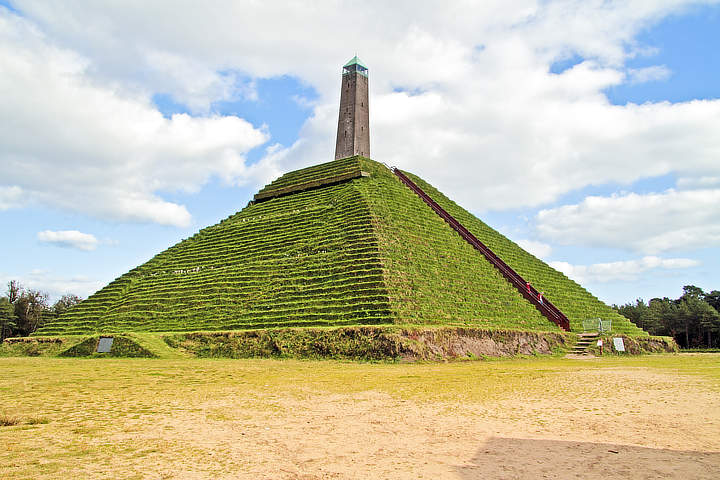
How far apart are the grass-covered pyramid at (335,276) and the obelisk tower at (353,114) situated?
8.99 metres

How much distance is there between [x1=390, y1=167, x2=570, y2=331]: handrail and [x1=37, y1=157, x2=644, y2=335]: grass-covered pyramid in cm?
52

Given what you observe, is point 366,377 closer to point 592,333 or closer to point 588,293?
point 592,333

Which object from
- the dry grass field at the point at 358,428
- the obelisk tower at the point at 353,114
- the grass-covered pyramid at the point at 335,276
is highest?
the obelisk tower at the point at 353,114

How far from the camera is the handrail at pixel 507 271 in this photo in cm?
2034

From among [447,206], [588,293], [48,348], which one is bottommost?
[48,348]

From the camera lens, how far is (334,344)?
13250 mm

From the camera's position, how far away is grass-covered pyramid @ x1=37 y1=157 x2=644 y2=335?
1603cm

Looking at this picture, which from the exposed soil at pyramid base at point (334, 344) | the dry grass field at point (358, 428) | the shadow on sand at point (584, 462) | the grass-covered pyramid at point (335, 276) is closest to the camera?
the shadow on sand at point (584, 462)

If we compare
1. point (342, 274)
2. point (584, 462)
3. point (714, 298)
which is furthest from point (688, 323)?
point (584, 462)

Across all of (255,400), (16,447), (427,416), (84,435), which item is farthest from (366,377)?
(16,447)

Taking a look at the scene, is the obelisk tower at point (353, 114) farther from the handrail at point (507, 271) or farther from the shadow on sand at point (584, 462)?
the shadow on sand at point (584, 462)

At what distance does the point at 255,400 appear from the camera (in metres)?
6.57

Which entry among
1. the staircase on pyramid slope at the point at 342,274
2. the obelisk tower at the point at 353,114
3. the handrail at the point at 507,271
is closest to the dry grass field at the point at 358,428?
the staircase on pyramid slope at the point at 342,274

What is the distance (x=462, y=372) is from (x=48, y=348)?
15.4 m
